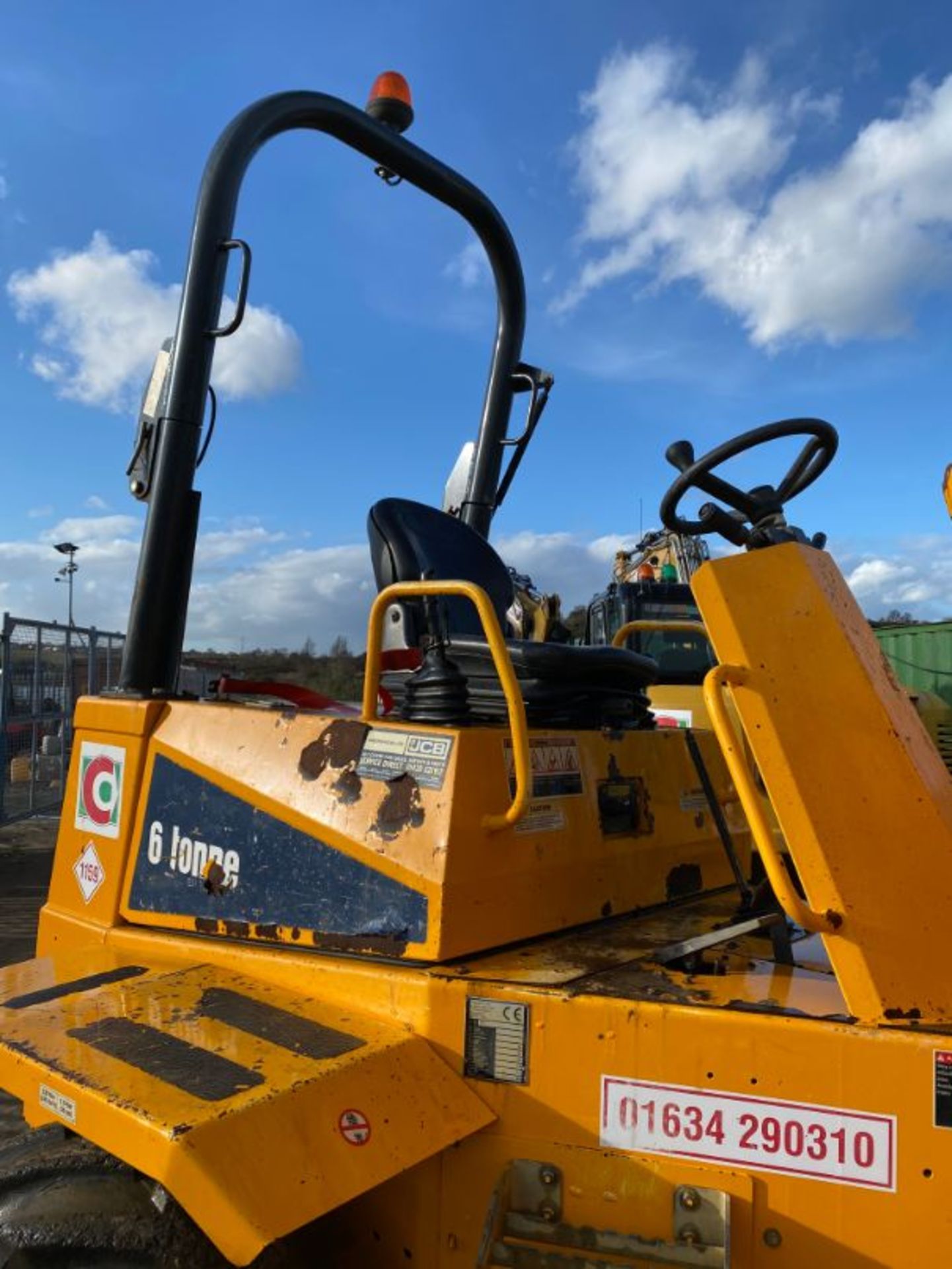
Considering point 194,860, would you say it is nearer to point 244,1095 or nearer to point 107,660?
point 244,1095

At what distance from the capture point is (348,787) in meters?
2.35

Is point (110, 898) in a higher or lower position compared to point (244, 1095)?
higher

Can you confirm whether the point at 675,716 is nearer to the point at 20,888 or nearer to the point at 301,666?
the point at 20,888

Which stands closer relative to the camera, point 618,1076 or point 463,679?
point 618,1076

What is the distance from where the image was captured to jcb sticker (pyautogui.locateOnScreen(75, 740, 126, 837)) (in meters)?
2.78

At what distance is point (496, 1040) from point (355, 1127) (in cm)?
32

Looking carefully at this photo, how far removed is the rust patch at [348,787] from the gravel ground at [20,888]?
2486 millimetres

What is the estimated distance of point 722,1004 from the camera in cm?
192

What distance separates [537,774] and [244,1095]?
0.96 metres

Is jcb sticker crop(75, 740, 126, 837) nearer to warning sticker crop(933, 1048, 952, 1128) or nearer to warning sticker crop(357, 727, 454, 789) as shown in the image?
warning sticker crop(357, 727, 454, 789)

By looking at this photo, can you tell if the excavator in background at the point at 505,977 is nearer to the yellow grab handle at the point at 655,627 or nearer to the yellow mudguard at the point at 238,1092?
the yellow mudguard at the point at 238,1092

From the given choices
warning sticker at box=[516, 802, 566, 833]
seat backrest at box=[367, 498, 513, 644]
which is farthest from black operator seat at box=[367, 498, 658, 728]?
warning sticker at box=[516, 802, 566, 833]

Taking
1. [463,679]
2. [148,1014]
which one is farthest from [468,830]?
[148,1014]

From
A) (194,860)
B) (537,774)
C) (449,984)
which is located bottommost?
(449,984)
